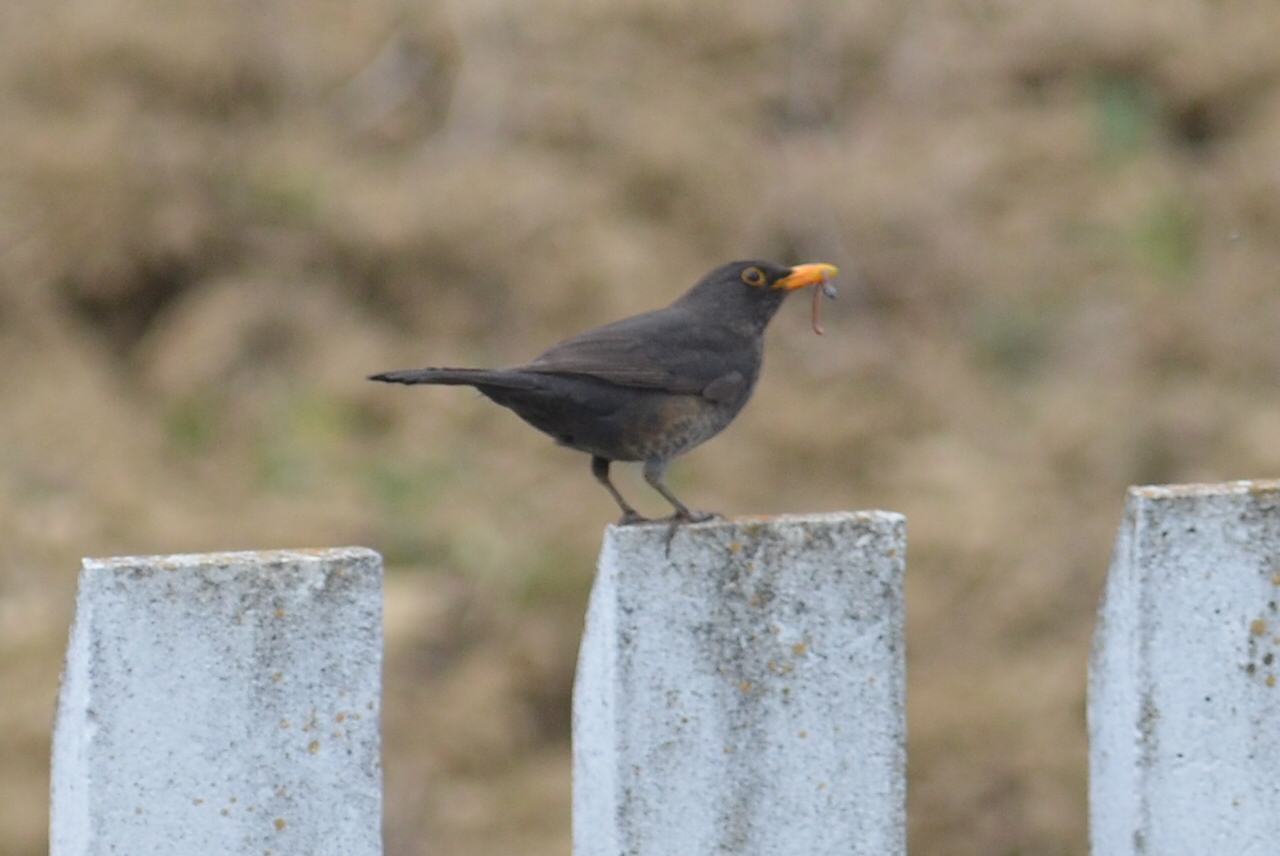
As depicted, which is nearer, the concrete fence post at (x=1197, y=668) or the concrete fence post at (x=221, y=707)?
Answer: the concrete fence post at (x=221, y=707)

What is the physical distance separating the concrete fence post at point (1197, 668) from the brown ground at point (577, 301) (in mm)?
2243

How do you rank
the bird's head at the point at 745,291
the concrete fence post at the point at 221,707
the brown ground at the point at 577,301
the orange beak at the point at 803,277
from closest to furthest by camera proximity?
the concrete fence post at the point at 221,707, the orange beak at the point at 803,277, the bird's head at the point at 745,291, the brown ground at the point at 577,301

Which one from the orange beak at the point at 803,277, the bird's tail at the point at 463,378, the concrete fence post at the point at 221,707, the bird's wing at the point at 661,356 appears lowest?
the concrete fence post at the point at 221,707

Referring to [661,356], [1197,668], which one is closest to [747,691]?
[1197,668]

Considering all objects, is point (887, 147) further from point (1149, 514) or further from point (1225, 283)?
point (1149, 514)

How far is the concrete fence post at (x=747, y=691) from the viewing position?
2104mm

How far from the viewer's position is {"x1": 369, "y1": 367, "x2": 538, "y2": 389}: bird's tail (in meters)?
2.88

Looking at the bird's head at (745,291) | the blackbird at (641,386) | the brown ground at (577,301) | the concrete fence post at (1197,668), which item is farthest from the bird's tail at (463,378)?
the brown ground at (577,301)

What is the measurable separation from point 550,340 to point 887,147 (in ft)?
5.84

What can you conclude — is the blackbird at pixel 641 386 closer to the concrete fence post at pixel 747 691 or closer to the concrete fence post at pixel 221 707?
the concrete fence post at pixel 747 691

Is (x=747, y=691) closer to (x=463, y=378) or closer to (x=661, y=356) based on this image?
(x=463, y=378)

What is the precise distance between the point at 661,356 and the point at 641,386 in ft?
0.48

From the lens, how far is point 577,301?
6.16 meters

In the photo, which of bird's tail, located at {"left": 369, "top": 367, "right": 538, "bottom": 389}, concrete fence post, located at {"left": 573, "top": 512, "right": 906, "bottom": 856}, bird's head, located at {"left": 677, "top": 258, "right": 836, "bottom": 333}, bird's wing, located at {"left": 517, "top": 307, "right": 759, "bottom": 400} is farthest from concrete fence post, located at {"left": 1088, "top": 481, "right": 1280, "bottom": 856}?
bird's head, located at {"left": 677, "top": 258, "right": 836, "bottom": 333}
